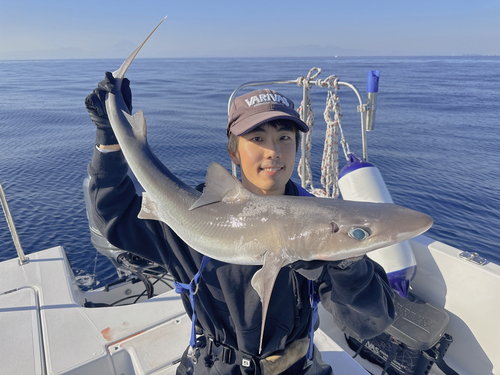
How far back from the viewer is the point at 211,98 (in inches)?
1267

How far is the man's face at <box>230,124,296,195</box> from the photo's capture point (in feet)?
7.59

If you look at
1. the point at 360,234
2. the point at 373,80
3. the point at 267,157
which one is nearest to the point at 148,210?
the point at 267,157

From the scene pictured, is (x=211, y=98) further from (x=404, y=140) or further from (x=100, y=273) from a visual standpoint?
(x=100, y=273)

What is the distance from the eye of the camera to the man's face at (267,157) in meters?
2.31

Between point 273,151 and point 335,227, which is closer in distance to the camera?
point 335,227

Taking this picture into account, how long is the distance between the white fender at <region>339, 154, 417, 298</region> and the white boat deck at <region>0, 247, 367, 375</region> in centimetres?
133

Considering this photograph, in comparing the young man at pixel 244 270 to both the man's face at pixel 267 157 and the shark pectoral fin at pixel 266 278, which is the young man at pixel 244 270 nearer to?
the man's face at pixel 267 157

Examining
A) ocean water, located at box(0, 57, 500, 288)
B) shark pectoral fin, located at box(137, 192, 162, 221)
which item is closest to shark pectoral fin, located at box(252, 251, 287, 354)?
shark pectoral fin, located at box(137, 192, 162, 221)

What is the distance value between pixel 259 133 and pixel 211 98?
3133 centimetres

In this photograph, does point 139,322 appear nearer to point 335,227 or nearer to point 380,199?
point 335,227

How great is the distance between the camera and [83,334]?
3.51 m

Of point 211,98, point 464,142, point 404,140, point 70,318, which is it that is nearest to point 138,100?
point 211,98

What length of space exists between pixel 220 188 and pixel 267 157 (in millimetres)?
428

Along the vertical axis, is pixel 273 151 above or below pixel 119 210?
above
